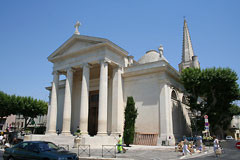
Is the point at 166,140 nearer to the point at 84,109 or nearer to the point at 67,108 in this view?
the point at 84,109

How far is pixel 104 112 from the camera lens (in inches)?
934

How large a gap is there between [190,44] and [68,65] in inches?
1392

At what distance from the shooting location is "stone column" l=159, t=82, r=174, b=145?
76.1 ft

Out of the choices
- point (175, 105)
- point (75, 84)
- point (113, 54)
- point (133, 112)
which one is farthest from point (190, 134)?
point (75, 84)

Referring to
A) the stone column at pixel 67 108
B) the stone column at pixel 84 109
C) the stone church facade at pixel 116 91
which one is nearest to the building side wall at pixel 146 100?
the stone church facade at pixel 116 91

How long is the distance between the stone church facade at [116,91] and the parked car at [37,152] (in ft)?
42.2

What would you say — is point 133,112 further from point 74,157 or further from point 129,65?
point 74,157

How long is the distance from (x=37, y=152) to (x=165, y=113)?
653 inches

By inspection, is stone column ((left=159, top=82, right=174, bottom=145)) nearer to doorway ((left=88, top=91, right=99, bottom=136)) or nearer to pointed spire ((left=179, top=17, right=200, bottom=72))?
doorway ((left=88, top=91, right=99, bottom=136))

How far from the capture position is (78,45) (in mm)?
28203

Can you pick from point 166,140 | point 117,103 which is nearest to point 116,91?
point 117,103

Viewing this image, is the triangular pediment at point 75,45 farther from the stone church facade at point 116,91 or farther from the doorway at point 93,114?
Answer: the doorway at point 93,114

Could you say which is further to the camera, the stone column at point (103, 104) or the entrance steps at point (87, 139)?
the stone column at point (103, 104)

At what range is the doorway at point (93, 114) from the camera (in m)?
28.9
